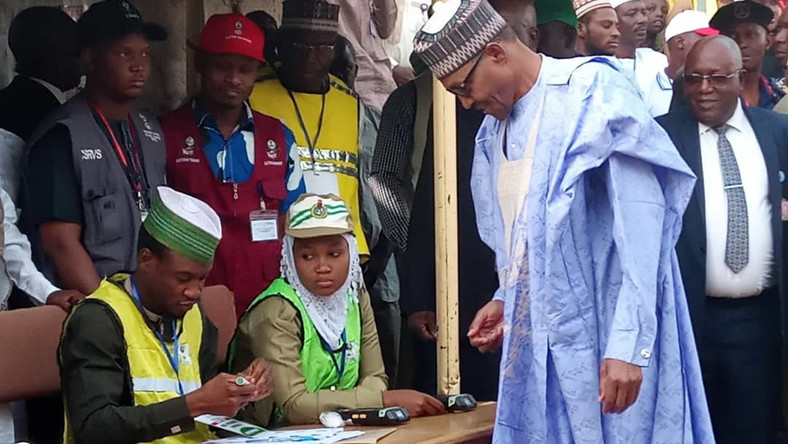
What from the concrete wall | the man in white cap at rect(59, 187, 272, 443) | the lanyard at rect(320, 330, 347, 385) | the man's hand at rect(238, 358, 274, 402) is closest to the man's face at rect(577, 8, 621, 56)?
the concrete wall

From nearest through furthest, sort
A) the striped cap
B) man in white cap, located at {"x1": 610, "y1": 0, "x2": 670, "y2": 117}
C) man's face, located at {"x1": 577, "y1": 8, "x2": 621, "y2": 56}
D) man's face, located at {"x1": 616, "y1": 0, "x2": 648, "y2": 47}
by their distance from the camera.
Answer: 1. the striped cap
2. man in white cap, located at {"x1": 610, "y1": 0, "x2": 670, "y2": 117}
3. man's face, located at {"x1": 577, "y1": 8, "x2": 621, "y2": 56}
4. man's face, located at {"x1": 616, "y1": 0, "x2": 648, "y2": 47}

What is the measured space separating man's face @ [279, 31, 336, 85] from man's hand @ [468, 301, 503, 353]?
75.2 inches

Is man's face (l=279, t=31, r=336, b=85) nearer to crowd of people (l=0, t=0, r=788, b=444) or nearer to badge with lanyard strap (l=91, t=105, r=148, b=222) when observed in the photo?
crowd of people (l=0, t=0, r=788, b=444)

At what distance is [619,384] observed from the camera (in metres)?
3.41

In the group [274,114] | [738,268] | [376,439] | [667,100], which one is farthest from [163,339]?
[667,100]

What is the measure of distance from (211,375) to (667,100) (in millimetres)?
2967

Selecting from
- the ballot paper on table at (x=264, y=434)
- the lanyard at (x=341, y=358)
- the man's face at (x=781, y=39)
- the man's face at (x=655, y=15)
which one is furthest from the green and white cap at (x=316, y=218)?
the man's face at (x=781, y=39)

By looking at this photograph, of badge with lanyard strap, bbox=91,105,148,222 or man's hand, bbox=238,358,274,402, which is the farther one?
badge with lanyard strap, bbox=91,105,148,222

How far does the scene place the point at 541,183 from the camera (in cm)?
361

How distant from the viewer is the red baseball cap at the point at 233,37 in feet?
17.2

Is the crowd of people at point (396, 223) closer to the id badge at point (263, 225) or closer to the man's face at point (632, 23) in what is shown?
the id badge at point (263, 225)

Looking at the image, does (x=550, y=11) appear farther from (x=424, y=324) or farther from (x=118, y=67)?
(x=118, y=67)

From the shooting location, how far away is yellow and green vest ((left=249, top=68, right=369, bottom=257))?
545cm

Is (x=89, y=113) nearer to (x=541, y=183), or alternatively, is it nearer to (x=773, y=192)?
(x=541, y=183)
